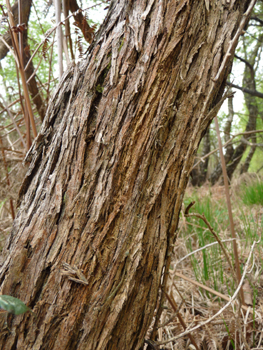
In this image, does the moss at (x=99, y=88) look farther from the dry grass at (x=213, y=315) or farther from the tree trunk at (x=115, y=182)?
the dry grass at (x=213, y=315)

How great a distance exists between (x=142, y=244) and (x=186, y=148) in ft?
1.09

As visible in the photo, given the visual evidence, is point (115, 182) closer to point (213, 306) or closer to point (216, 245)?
point (213, 306)

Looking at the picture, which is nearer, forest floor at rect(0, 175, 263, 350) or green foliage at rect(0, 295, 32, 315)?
green foliage at rect(0, 295, 32, 315)

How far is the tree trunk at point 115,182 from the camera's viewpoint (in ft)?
2.26

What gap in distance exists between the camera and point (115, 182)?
73 centimetres

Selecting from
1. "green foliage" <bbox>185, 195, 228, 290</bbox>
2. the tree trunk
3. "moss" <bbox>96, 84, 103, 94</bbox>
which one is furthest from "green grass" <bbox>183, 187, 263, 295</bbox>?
"moss" <bbox>96, 84, 103, 94</bbox>

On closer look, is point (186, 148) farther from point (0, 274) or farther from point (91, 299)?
point (0, 274)

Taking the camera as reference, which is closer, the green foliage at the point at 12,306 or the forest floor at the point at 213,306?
the green foliage at the point at 12,306

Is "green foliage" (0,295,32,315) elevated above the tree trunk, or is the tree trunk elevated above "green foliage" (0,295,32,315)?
the tree trunk

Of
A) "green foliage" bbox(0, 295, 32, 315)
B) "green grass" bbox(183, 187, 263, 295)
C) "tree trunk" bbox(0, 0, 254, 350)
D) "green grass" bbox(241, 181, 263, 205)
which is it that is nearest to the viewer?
"green foliage" bbox(0, 295, 32, 315)

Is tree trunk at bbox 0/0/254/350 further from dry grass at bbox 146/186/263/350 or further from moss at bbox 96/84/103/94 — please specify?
dry grass at bbox 146/186/263/350

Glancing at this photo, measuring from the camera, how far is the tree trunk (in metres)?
0.69

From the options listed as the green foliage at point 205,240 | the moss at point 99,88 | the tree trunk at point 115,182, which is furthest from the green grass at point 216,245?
the moss at point 99,88

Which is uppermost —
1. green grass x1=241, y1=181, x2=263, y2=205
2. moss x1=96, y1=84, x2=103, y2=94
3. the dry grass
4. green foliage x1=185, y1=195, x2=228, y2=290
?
moss x1=96, y1=84, x2=103, y2=94
